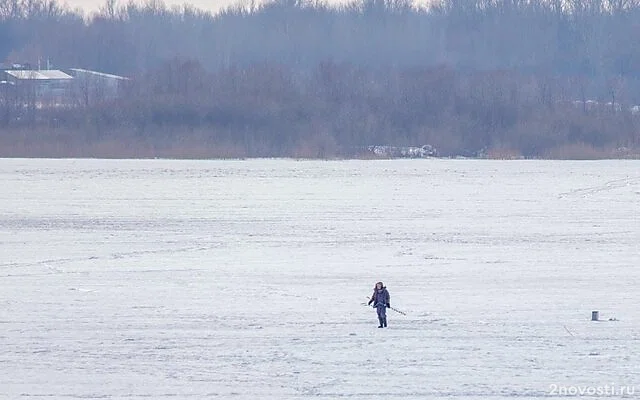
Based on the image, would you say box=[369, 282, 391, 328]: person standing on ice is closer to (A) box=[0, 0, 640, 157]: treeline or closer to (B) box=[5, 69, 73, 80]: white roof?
(A) box=[0, 0, 640, 157]: treeline

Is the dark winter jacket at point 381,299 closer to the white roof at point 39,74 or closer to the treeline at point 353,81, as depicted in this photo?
the treeline at point 353,81

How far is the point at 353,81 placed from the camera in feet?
209

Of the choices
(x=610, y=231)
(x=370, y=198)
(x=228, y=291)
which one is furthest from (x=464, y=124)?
(x=228, y=291)

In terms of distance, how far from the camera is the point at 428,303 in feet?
52.1

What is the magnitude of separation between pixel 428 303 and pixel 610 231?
829cm

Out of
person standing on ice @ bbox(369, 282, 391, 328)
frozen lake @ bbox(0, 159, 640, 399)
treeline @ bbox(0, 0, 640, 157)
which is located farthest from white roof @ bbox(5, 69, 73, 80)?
person standing on ice @ bbox(369, 282, 391, 328)

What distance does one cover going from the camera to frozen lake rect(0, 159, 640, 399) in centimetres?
1220

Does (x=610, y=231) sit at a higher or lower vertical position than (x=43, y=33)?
lower

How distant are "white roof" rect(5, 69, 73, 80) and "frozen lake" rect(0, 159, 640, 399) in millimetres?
39711

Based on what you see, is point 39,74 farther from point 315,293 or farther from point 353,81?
A: point 315,293

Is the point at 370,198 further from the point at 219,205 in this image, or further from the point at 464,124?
the point at 464,124

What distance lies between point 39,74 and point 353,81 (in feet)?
66.9

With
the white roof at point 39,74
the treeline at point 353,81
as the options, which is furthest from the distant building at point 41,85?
the treeline at point 353,81

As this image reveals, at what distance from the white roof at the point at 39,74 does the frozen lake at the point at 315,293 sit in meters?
39.7
